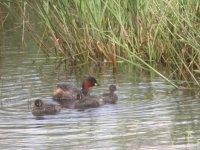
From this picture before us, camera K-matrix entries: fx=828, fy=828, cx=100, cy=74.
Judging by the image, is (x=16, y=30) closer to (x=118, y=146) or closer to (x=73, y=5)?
(x=73, y=5)

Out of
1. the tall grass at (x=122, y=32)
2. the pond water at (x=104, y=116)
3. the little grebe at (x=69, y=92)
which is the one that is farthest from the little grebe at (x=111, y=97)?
the tall grass at (x=122, y=32)

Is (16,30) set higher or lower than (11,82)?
higher

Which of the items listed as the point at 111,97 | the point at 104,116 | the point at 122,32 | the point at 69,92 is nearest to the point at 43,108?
the point at 104,116

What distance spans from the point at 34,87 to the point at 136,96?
5.84 feet

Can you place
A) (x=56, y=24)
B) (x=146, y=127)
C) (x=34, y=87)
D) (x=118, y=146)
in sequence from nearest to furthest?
(x=118, y=146)
(x=146, y=127)
(x=34, y=87)
(x=56, y=24)

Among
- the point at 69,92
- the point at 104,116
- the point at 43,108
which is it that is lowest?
the point at 104,116

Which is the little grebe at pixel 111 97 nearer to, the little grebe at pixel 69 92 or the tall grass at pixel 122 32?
the little grebe at pixel 69 92

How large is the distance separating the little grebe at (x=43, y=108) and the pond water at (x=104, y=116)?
3.9 inches

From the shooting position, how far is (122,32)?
13.3 metres

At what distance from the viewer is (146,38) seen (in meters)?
13.4

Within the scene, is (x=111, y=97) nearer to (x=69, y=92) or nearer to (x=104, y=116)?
(x=104, y=116)

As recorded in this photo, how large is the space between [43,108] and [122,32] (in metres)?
3.07

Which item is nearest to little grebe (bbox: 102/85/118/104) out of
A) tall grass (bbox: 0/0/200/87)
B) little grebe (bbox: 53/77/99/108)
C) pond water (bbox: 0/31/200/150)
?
pond water (bbox: 0/31/200/150)

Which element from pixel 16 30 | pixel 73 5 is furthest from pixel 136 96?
pixel 16 30
